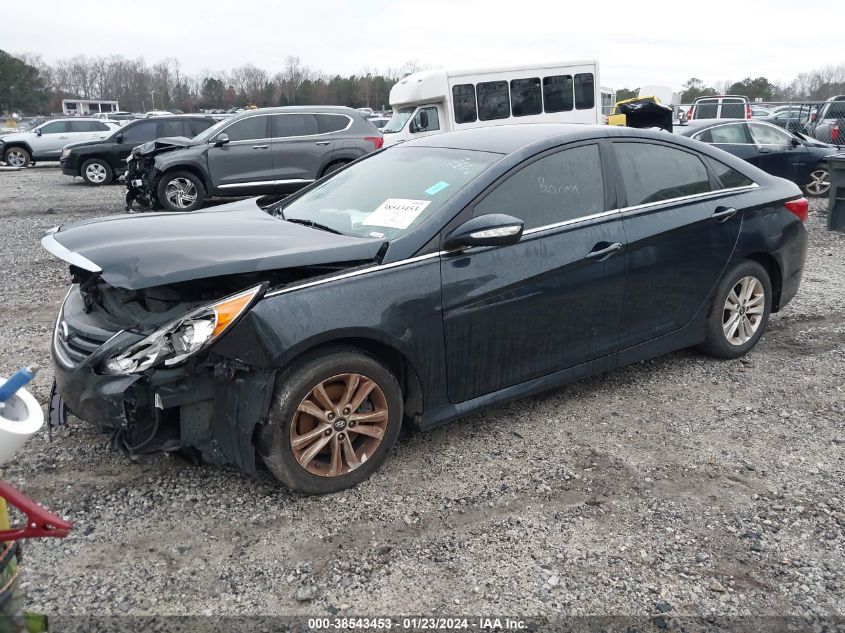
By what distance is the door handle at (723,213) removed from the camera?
4418 mm

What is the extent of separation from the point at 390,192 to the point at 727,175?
7.63ft

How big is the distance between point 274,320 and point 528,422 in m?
1.74

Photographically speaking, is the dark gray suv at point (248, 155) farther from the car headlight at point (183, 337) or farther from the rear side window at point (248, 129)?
the car headlight at point (183, 337)

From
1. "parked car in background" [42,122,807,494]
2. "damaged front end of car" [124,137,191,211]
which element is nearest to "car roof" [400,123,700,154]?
"parked car in background" [42,122,807,494]

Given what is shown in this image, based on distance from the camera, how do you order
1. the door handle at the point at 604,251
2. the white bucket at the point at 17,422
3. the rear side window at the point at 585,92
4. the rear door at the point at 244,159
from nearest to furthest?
the white bucket at the point at 17,422 → the door handle at the point at 604,251 → the rear door at the point at 244,159 → the rear side window at the point at 585,92

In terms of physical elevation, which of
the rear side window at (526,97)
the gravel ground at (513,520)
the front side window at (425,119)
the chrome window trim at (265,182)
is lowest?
the gravel ground at (513,520)

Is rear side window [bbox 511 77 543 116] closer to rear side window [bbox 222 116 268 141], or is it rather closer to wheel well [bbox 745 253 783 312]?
rear side window [bbox 222 116 268 141]

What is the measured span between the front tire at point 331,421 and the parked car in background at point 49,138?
22595 mm

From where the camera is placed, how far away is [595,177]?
4020mm

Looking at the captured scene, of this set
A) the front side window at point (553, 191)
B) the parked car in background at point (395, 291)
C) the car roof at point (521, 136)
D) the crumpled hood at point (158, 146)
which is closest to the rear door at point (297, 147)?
the crumpled hood at point (158, 146)

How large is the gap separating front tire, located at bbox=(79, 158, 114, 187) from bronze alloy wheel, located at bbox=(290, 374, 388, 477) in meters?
16.1

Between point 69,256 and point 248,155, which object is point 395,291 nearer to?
point 69,256

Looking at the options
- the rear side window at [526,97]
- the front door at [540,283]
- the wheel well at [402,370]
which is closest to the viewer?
the wheel well at [402,370]

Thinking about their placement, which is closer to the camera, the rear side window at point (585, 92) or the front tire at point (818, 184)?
the front tire at point (818, 184)
